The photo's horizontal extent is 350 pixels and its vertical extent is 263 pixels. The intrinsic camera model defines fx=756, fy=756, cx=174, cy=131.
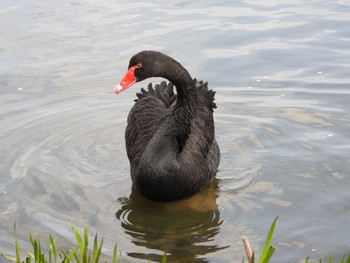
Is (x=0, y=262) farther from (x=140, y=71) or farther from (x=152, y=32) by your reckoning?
(x=152, y=32)

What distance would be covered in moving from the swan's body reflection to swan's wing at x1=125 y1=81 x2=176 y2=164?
40cm

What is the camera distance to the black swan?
5.85 m

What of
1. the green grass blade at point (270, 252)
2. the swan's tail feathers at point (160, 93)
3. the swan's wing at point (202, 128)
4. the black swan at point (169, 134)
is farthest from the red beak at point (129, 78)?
the green grass blade at point (270, 252)

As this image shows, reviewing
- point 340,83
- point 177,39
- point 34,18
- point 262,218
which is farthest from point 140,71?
point 34,18

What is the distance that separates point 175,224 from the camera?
5.71 metres

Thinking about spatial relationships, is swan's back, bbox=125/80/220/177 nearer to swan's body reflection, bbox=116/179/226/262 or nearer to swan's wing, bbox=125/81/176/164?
swan's wing, bbox=125/81/176/164

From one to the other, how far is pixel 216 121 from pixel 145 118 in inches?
42.6

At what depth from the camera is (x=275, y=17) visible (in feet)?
32.8

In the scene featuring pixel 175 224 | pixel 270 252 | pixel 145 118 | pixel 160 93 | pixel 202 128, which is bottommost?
pixel 175 224

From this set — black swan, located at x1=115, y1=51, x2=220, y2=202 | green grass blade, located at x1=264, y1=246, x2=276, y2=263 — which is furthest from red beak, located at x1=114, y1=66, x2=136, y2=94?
green grass blade, located at x1=264, y1=246, x2=276, y2=263

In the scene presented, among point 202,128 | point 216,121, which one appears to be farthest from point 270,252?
point 216,121

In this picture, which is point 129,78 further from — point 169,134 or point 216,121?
point 216,121

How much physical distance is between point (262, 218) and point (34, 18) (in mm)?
5363

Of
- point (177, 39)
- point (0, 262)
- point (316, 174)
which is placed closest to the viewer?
point (0, 262)
